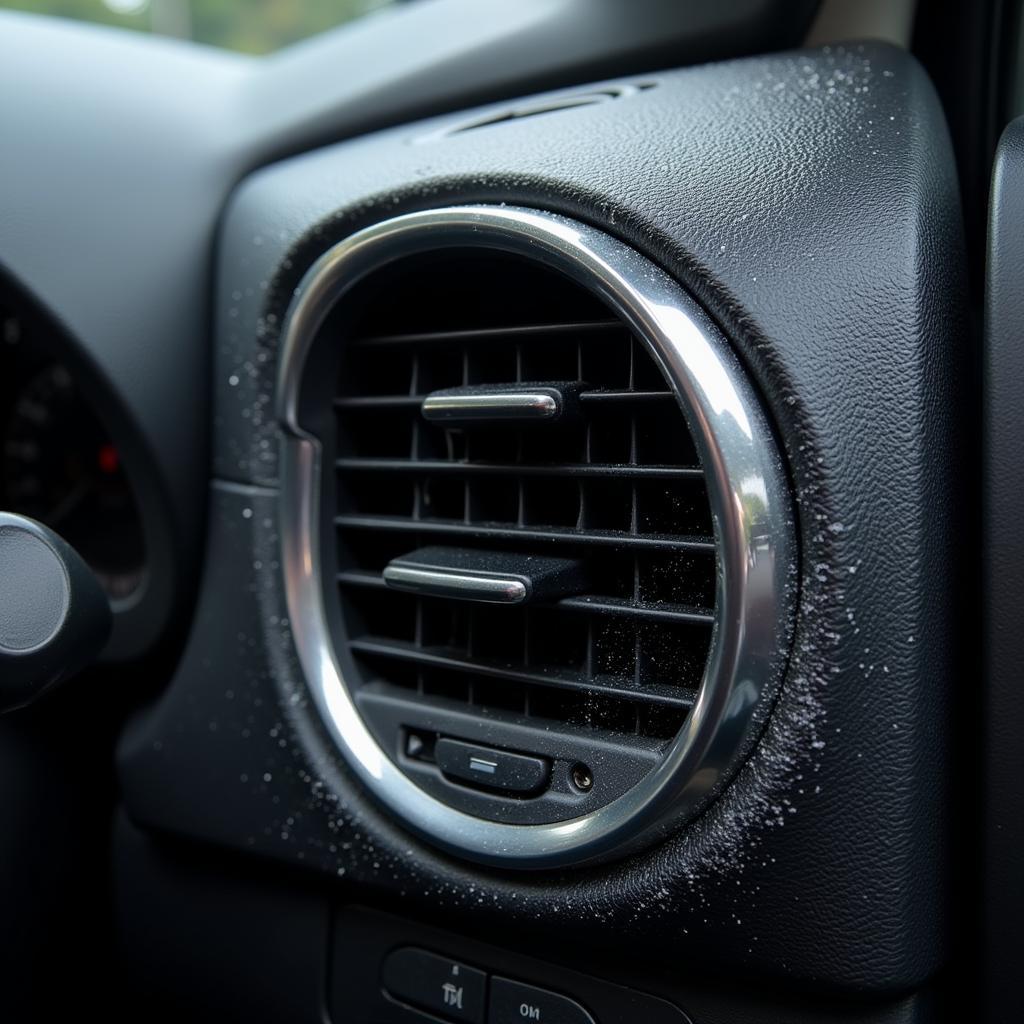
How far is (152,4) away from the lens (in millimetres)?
2377

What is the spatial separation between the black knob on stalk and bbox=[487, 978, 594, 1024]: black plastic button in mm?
425

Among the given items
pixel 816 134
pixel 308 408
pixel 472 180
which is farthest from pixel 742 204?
pixel 308 408

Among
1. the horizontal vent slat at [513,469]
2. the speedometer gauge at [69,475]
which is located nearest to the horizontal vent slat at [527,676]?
the horizontal vent slat at [513,469]

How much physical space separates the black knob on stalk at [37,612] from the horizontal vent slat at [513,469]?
0.80 ft

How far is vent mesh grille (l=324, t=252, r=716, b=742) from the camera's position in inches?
29.5

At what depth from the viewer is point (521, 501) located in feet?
2.67

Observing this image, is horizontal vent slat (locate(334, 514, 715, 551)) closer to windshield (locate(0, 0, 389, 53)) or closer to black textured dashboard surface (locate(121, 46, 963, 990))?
black textured dashboard surface (locate(121, 46, 963, 990))

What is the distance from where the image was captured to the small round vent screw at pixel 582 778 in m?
0.78

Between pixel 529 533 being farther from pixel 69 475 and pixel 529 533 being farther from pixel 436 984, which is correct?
pixel 69 475

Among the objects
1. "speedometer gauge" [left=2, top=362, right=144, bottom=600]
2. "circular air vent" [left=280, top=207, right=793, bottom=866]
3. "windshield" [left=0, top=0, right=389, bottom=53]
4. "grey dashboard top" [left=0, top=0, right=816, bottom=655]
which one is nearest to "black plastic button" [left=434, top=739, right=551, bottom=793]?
"circular air vent" [left=280, top=207, right=793, bottom=866]

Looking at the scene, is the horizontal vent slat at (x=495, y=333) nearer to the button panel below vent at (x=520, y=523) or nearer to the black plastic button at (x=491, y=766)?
the button panel below vent at (x=520, y=523)

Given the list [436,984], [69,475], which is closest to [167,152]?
[69,475]

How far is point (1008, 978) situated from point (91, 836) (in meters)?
0.95

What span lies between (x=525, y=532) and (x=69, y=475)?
2.22ft
